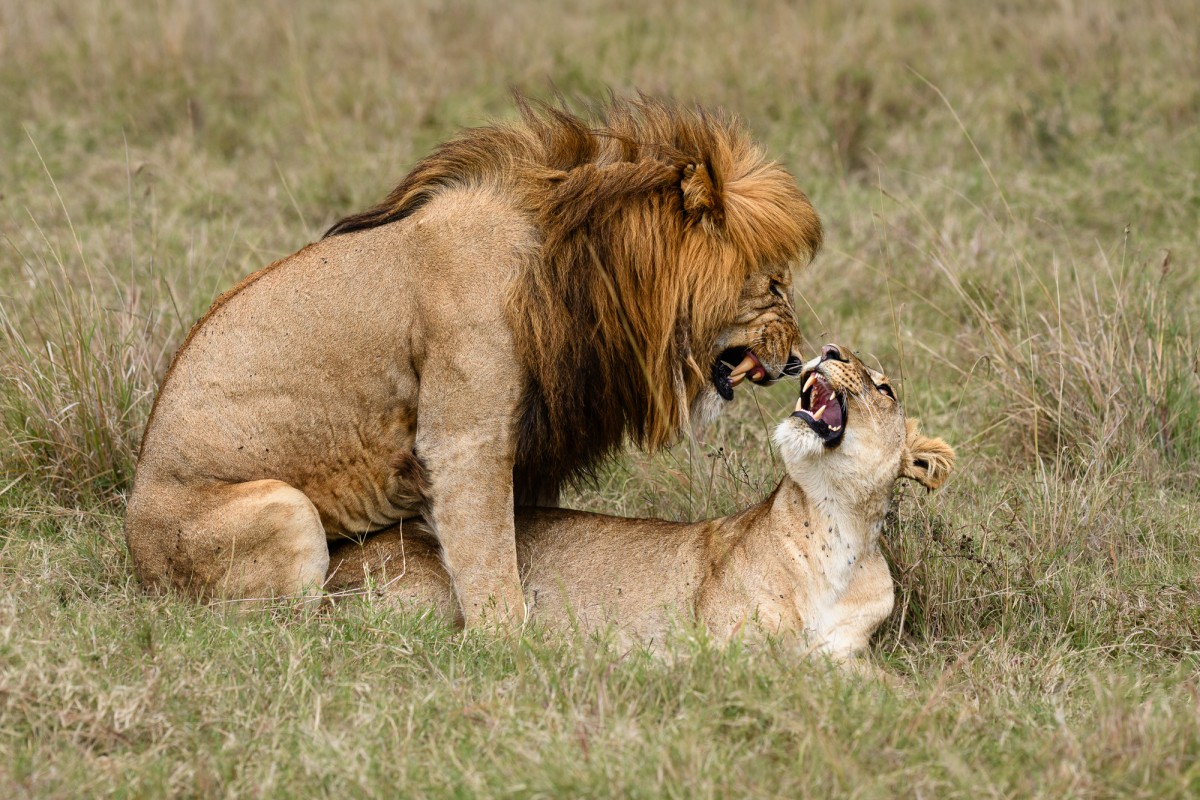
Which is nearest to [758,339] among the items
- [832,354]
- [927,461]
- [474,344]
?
[832,354]

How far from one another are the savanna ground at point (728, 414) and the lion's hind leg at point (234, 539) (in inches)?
3.9

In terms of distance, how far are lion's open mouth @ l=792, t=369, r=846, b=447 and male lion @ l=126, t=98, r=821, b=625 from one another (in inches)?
6.2

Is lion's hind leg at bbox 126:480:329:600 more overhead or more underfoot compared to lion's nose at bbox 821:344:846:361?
more underfoot

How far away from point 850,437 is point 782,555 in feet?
1.29

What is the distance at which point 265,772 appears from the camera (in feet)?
10.6

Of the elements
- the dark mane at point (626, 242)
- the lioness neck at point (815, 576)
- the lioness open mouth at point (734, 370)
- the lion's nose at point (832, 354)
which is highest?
the dark mane at point (626, 242)

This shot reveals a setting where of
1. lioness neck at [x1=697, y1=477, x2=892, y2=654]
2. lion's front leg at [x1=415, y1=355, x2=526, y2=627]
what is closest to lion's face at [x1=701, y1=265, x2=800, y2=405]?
lioness neck at [x1=697, y1=477, x2=892, y2=654]

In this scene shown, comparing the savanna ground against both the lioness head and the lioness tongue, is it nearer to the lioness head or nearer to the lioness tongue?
the lioness head

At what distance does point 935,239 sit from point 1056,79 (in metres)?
2.95

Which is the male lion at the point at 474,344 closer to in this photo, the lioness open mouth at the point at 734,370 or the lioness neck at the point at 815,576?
the lioness open mouth at the point at 734,370

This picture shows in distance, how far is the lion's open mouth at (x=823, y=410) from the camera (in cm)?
405

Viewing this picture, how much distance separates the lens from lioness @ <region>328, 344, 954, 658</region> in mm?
4113

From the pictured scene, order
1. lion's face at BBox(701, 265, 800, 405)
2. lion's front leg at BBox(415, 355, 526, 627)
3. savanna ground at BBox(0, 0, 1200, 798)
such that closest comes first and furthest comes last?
savanna ground at BBox(0, 0, 1200, 798) < lion's front leg at BBox(415, 355, 526, 627) < lion's face at BBox(701, 265, 800, 405)

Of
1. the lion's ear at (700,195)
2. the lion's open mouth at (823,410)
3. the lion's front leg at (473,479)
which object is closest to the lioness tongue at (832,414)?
the lion's open mouth at (823,410)
